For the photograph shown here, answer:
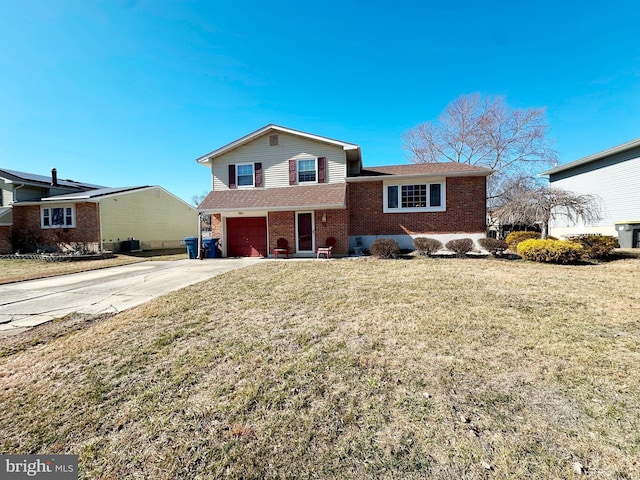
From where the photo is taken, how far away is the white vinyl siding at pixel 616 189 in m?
15.5

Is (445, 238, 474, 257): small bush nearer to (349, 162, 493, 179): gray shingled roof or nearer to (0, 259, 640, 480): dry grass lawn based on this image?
(349, 162, 493, 179): gray shingled roof

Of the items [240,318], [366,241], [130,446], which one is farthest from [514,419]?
[366,241]

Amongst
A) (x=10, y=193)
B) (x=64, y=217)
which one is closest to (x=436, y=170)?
(x=64, y=217)

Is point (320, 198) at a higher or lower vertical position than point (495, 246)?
higher

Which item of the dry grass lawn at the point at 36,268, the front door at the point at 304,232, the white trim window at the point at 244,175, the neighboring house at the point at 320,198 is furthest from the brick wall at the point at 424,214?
the dry grass lawn at the point at 36,268

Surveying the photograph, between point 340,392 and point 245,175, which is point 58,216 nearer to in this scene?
point 245,175

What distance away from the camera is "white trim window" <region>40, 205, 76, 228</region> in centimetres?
1786

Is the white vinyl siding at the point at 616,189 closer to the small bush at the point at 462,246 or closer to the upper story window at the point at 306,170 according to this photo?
the small bush at the point at 462,246

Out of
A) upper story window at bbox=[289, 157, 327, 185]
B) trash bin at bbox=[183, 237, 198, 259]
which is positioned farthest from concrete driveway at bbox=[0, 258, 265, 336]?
upper story window at bbox=[289, 157, 327, 185]

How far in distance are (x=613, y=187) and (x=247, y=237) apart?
22.4 metres

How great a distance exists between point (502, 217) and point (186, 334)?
1304 centimetres

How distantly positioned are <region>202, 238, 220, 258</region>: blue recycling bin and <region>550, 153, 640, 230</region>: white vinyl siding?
22196 mm

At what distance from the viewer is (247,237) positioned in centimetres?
1484

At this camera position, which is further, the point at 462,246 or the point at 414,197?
the point at 414,197
